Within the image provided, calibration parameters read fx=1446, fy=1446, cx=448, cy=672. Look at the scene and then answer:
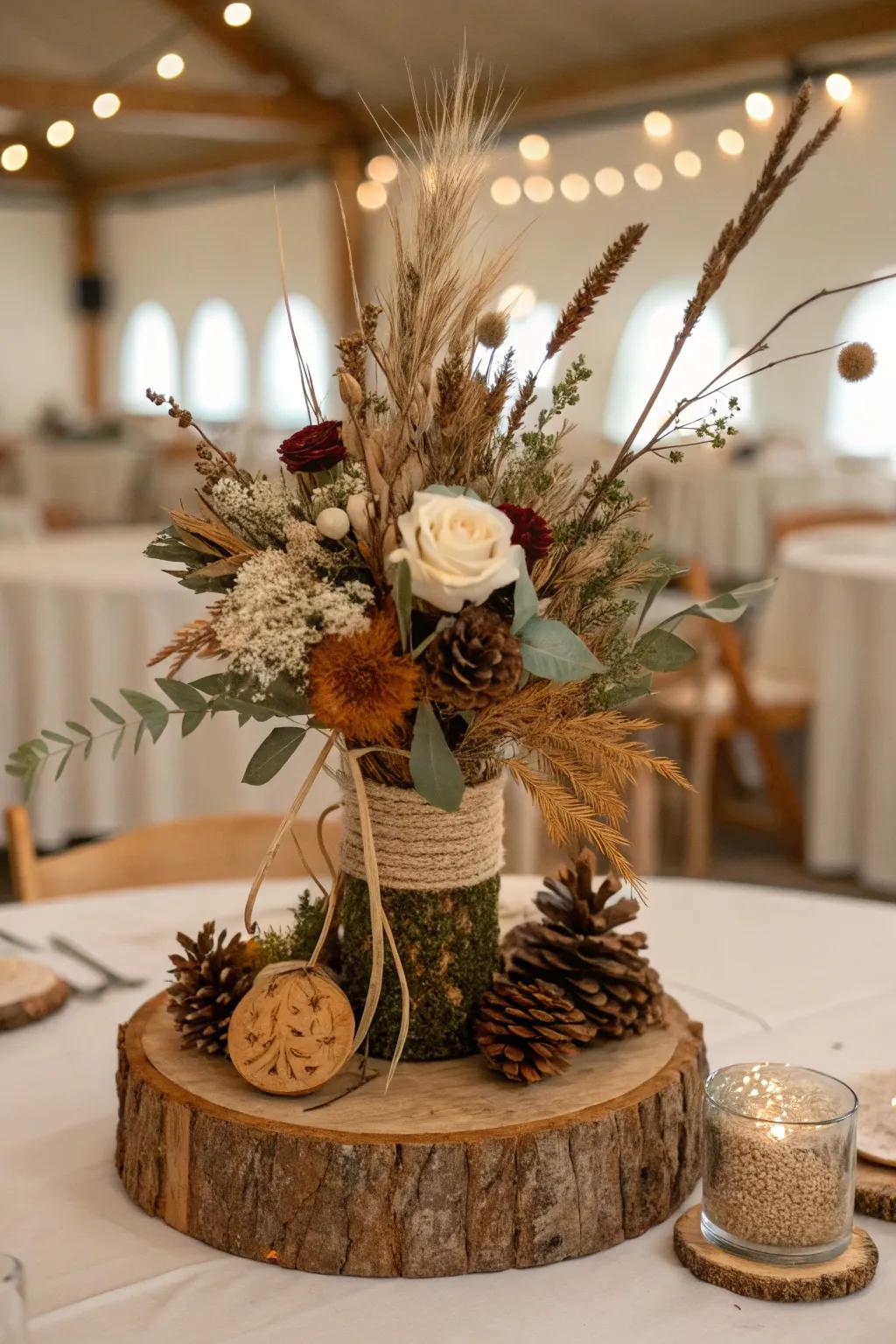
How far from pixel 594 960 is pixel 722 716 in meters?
2.95

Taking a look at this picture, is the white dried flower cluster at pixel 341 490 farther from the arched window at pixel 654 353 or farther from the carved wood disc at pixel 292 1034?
the arched window at pixel 654 353

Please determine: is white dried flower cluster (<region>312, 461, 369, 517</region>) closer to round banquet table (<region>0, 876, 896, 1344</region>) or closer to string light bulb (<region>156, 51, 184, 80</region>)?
round banquet table (<region>0, 876, 896, 1344</region>)

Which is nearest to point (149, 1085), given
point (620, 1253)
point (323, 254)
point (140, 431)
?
point (620, 1253)

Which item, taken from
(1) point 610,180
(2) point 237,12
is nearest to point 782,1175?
(2) point 237,12

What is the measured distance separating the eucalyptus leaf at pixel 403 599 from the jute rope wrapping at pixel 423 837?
137 millimetres

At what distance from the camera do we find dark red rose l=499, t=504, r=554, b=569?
82 centimetres

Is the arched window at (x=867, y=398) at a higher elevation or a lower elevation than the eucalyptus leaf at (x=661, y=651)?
higher

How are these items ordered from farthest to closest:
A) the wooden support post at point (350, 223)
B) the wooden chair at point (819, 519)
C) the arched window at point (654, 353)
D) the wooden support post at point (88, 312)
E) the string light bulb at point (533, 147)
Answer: the wooden support post at point (88, 312)
the wooden support post at point (350, 223)
the arched window at point (654, 353)
the string light bulb at point (533, 147)
the wooden chair at point (819, 519)

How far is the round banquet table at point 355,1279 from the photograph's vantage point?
80cm

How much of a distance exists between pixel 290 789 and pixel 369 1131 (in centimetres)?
231

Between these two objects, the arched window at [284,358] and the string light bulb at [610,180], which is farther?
the arched window at [284,358]

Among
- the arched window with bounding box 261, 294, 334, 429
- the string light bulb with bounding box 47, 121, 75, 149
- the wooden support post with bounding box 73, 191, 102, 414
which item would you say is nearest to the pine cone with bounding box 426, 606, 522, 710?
the string light bulb with bounding box 47, 121, 75, 149

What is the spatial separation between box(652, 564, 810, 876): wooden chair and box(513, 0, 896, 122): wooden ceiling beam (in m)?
6.64

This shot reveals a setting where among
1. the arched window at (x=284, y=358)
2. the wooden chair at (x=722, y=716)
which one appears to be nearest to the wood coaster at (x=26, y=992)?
the wooden chair at (x=722, y=716)
